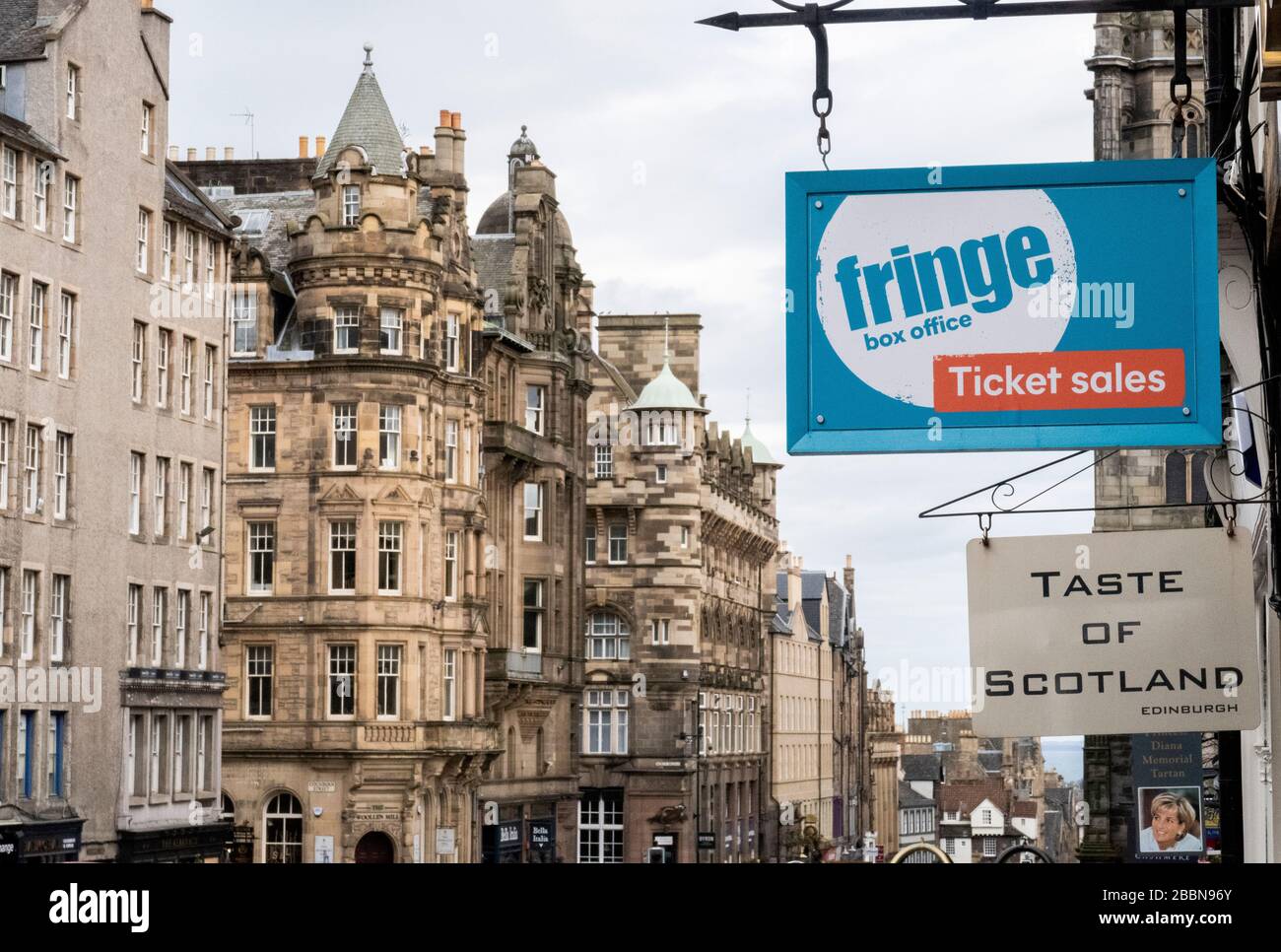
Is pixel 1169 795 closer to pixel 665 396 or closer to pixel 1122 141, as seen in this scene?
pixel 1122 141

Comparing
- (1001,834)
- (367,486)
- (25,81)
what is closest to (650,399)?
(367,486)

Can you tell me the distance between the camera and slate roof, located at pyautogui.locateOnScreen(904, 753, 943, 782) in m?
181

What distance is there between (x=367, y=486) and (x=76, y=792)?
14.4 metres

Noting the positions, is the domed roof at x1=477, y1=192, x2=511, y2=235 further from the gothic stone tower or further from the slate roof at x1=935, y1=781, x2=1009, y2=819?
the slate roof at x1=935, y1=781, x2=1009, y2=819

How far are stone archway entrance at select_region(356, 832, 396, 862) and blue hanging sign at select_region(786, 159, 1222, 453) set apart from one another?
4897 cm

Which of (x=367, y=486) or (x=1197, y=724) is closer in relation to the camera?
(x=1197, y=724)

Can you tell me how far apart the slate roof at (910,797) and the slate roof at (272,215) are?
118 meters

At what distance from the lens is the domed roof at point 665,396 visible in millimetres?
85438

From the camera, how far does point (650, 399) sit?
281ft

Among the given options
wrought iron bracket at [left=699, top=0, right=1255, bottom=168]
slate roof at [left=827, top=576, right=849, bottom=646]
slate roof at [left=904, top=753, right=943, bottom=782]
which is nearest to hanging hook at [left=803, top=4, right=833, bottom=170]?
wrought iron bracket at [left=699, top=0, right=1255, bottom=168]

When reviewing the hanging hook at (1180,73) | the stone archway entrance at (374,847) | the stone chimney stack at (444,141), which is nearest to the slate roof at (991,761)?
the stone chimney stack at (444,141)

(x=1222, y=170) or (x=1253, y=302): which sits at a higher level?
(x=1222, y=170)

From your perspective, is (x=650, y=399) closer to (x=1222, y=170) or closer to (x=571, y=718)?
(x=571, y=718)

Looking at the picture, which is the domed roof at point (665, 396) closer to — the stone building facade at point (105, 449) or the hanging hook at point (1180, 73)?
the stone building facade at point (105, 449)
